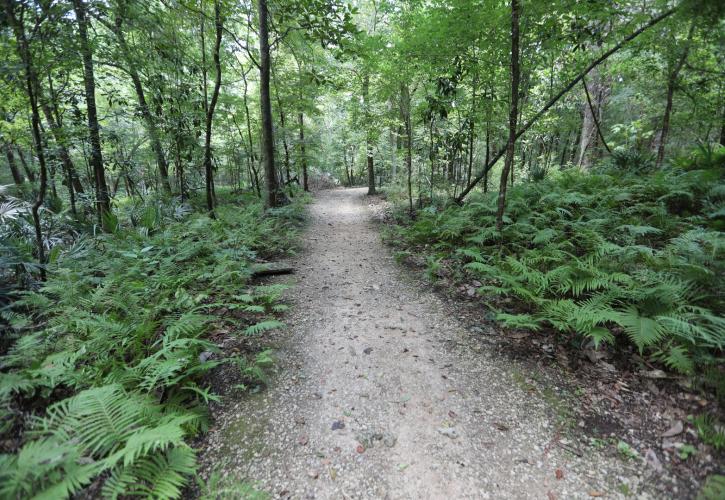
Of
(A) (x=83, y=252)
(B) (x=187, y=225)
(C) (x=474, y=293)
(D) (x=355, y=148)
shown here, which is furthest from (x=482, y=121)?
(D) (x=355, y=148)

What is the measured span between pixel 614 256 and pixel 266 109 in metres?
8.23

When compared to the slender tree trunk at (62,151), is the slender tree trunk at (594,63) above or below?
above

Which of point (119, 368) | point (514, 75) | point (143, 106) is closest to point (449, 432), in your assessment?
point (119, 368)

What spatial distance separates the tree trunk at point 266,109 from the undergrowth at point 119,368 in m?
3.57

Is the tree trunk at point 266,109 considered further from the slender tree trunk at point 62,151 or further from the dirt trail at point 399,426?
the dirt trail at point 399,426

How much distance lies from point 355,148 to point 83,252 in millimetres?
24964

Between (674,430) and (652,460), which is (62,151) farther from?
(674,430)

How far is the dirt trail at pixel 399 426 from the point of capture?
224 centimetres

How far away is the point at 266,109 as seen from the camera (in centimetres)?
832

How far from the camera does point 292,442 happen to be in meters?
2.58

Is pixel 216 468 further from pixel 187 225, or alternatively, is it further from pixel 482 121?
pixel 482 121

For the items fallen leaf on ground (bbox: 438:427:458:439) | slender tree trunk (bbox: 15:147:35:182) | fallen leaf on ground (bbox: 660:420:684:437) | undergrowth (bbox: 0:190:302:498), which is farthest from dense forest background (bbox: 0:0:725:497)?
slender tree trunk (bbox: 15:147:35:182)

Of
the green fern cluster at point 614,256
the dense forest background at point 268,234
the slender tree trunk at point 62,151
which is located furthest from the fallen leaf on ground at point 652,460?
the slender tree trunk at point 62,151

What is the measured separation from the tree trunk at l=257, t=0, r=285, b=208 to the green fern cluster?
4.06 meters
